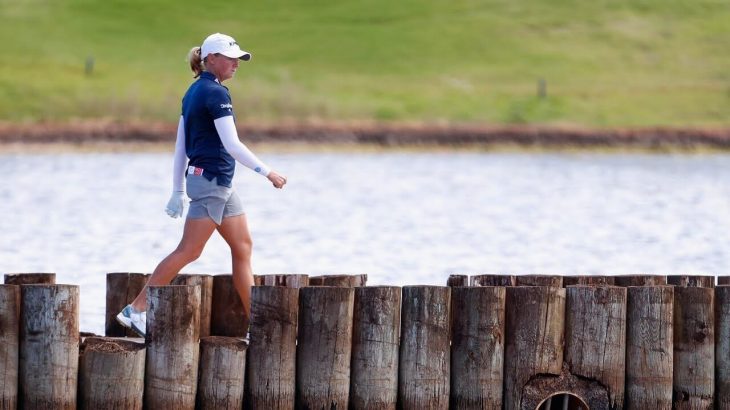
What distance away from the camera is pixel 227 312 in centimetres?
1042

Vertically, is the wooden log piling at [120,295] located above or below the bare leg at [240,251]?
below

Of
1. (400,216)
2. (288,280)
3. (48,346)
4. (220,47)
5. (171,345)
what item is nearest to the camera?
(48,346)

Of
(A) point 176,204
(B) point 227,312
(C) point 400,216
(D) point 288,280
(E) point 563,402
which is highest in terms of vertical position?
(C) point 400,216

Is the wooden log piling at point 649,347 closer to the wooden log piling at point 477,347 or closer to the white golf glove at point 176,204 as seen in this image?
the wooden log piling at point 477,347

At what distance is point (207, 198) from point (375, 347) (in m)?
1.58

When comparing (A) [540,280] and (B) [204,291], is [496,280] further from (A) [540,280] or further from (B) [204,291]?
(B) [204,291]

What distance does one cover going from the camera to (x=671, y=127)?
52250 mm

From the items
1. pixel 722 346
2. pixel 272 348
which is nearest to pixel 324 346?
pixel 272 348

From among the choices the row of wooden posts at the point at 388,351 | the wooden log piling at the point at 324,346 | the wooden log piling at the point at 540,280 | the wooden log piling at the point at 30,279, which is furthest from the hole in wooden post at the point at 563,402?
the wooden log piling at the point at 30,279

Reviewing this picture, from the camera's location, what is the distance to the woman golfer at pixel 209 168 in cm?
959

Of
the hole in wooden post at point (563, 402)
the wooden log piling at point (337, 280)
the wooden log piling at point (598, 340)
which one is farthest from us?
the wooden log piling at point (337, 280)

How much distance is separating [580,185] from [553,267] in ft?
57.8

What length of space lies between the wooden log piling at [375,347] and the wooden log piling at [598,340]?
1.12m

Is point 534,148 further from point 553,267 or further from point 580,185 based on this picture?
point 553,267
